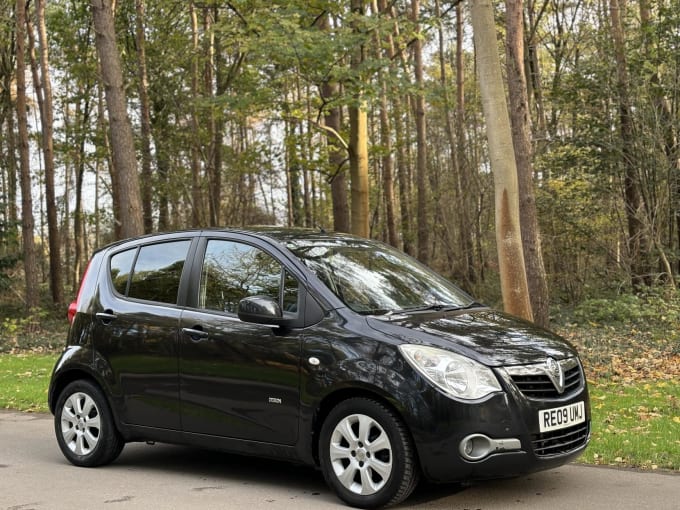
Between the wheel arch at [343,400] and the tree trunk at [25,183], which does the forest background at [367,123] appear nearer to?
the tree trunk at [25,183]

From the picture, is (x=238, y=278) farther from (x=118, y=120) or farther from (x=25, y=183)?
(x=25, y=183)

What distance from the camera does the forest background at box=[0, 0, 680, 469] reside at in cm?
1308

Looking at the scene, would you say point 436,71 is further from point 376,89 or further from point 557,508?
point 557,508

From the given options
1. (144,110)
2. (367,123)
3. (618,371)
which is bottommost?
(618,371)

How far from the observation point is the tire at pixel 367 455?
5309mm

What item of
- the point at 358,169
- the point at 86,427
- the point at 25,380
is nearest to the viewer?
the point at 86,427

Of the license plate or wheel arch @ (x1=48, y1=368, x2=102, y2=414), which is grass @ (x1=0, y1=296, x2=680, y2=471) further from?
wheel arch @ (x1=48, y1=368, x2=102, y2=414)

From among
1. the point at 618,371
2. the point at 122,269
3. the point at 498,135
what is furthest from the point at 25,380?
A: the point at 618,371

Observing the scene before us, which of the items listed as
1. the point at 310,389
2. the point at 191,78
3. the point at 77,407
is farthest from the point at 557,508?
the point at 191,78

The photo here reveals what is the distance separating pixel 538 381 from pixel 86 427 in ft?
12.8

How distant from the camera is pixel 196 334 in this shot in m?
6.40

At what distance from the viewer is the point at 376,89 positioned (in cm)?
1761

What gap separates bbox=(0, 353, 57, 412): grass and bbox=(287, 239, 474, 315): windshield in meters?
5.97

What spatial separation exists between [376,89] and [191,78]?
1390cm
